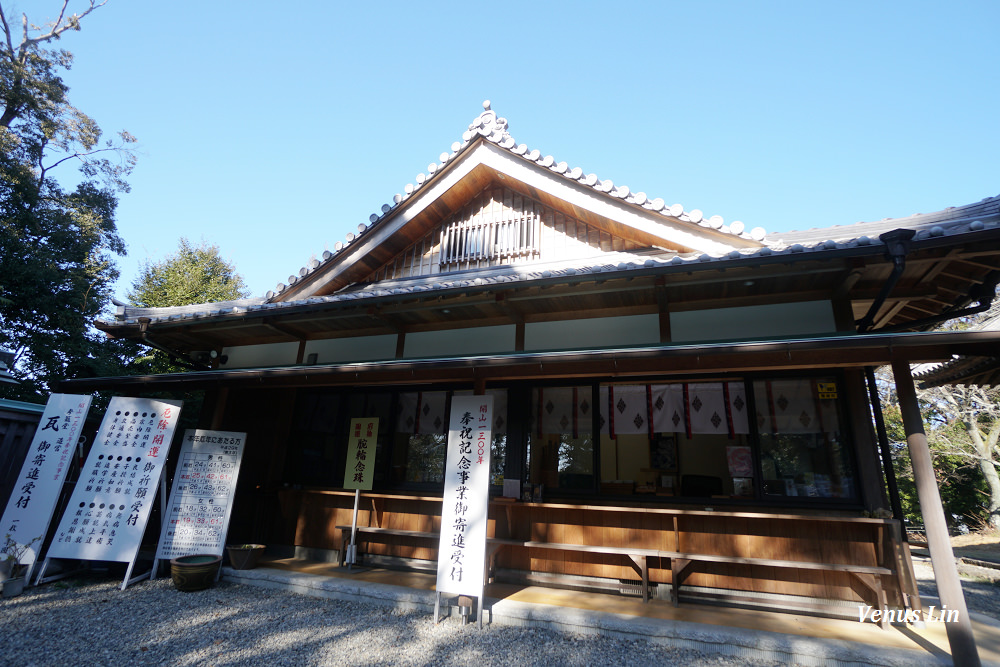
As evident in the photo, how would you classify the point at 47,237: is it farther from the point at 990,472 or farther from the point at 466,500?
the point at 990,472

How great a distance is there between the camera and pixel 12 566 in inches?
215

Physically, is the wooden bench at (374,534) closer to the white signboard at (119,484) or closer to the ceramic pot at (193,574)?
the ceramic pot at (193,574)

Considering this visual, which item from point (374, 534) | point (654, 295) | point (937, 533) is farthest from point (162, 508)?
point (937, 533)

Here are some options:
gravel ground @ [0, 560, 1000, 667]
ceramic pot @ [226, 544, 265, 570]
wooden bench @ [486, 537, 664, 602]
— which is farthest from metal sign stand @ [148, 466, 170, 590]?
wooden bench @ [486, 537, 664, 602]

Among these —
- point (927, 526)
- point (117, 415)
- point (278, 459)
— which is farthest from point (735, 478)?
point (117, 415)

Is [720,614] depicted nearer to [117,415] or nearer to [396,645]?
[396,645]

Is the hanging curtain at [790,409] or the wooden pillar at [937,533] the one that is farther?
the hanging curtain at [790,409]

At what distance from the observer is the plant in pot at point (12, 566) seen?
5.31m

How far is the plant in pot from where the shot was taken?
5309 mm

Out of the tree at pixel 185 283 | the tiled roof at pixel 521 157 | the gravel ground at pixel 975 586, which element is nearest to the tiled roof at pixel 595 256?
the tiled roof at pixel 521 157

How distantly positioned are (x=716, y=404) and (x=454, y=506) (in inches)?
132

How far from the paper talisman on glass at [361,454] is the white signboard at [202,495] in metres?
1.44

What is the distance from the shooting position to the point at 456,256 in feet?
25.1

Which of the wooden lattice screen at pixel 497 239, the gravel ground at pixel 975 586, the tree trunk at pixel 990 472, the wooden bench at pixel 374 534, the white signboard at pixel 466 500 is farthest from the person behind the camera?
the tree trunk at pixel 990 472
